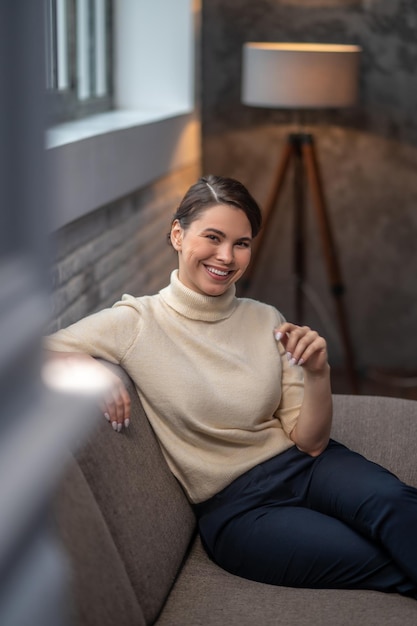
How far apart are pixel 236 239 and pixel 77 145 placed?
0.90m

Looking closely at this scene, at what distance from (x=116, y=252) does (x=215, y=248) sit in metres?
1.45

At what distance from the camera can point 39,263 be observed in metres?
0.37

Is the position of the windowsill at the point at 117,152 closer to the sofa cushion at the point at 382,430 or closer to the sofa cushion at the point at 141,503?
the sofa cushion at the point at 141,503

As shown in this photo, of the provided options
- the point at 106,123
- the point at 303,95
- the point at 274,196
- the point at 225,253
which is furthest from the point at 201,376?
the point at 274,196

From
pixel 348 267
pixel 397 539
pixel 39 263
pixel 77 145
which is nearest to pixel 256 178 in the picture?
pixel 348 267

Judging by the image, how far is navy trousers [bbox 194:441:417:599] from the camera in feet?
5.44

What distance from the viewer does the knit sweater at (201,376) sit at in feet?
5.78

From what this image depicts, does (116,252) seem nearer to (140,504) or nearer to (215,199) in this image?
(215,199)

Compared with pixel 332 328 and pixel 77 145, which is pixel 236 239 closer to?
pixel 77 145

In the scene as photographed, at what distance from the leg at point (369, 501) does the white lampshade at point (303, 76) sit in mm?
2458

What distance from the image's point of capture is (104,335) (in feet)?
5.67

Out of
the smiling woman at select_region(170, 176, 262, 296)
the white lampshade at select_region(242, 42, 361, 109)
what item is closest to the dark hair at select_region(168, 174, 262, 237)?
the smiling woman at select_region(170, 176, 262, 296)

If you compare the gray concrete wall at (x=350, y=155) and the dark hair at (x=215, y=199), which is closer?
the dark hair at (x=215, y=199)

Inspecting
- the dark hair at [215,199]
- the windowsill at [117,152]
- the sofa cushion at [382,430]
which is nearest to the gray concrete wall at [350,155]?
the windowsill at [117,152]
